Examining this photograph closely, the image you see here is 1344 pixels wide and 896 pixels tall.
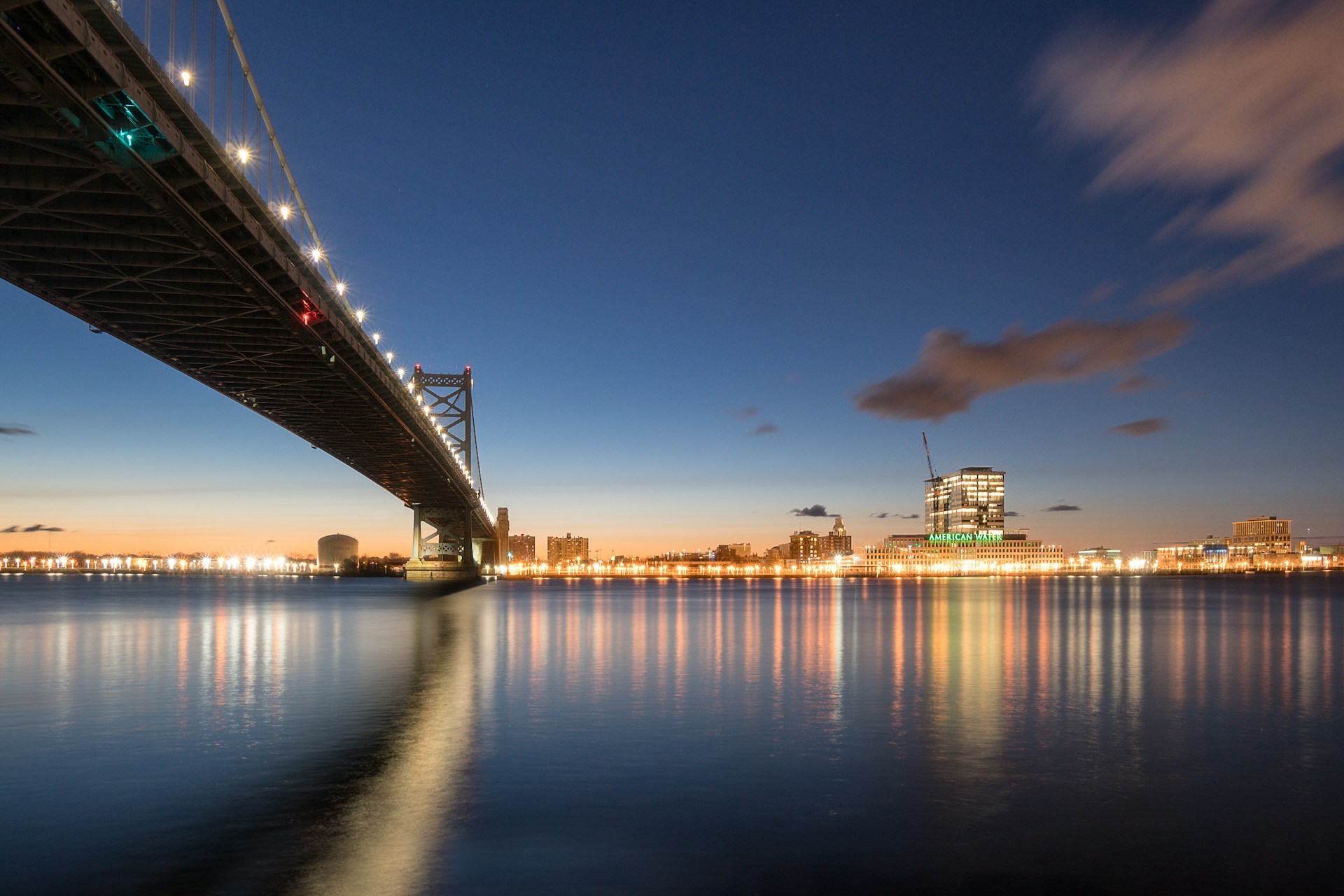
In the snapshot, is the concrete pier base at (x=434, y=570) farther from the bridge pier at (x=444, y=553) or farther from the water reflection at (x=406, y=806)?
the water reflection at (x=406, y=806)

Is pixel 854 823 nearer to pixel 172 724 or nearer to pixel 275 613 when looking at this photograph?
pixel 172 724

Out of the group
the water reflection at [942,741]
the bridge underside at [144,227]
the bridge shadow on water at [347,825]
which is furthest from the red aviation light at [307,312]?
the bridge shadow on water at [347,825]

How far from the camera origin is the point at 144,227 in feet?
68.9

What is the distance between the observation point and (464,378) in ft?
381

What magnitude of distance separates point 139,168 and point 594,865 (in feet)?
50.5

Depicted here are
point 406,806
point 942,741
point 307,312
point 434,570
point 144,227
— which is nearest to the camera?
point 406,806

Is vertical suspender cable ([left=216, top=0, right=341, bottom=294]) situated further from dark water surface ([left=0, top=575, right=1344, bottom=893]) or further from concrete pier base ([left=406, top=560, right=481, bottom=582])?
concrete pier base ([left=406, top=560, right=481, bottom=582])

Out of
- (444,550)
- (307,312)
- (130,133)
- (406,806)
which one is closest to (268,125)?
(307,312)

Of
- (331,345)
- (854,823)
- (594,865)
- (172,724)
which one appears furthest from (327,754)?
(331,345)

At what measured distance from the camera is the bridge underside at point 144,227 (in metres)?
14.6

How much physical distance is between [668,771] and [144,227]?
16906 mm

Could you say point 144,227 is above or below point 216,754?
above

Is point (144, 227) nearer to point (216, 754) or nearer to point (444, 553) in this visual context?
point (216, 754)

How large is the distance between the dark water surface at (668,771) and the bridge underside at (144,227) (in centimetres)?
1051
